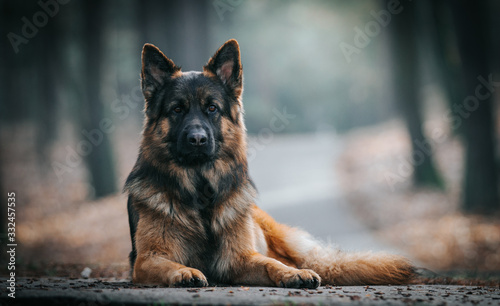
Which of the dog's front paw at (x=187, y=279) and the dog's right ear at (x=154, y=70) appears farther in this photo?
the dog's right ear at (x=154, y=70)

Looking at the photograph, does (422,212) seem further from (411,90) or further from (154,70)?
(154,70)

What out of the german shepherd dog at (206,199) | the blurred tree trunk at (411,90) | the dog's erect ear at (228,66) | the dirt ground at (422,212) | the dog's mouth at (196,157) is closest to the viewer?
the german shepherd dog at (206,199)

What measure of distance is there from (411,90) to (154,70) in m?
12.0

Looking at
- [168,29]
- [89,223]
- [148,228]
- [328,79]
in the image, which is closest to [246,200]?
[148,228]

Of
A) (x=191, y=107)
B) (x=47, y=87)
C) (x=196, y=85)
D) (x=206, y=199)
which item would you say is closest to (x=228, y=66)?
(x=196, y=85)

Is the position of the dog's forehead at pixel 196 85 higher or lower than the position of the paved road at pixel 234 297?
higher

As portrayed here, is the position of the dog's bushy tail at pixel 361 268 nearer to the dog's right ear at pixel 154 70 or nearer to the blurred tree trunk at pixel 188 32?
the dog's right ear at pixel 154 70

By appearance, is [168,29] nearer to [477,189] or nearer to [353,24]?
[477,189]

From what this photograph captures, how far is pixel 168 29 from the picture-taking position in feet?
45.8

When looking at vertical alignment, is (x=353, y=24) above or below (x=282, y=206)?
above

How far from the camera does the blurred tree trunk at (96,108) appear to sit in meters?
14.7

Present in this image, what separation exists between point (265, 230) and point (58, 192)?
1477 cm

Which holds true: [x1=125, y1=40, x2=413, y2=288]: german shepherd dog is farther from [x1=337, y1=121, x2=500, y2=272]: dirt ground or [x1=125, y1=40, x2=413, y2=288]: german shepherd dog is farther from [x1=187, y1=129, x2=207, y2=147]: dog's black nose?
[x1=337, y1=121, x2=500, y2=272]: dirt ground

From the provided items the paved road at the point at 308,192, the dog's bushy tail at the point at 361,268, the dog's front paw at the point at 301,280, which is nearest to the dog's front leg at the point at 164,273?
the dog's front paw at the point at 301,280
